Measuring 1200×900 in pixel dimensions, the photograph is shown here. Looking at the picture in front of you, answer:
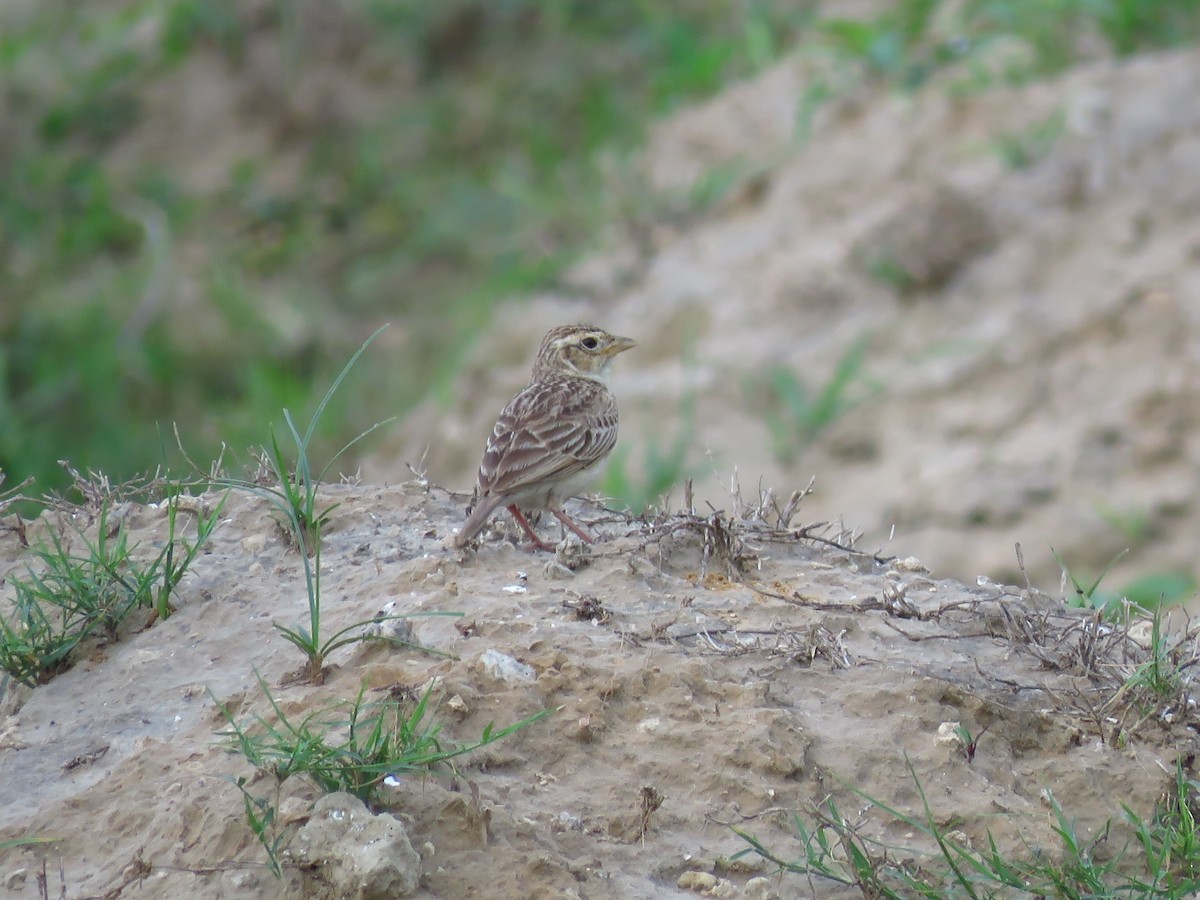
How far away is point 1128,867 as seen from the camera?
3.44 m

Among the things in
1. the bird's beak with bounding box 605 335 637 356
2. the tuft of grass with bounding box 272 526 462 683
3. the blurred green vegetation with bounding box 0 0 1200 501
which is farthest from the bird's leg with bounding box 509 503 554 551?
the blurred green vegetation with bounding box 0 0 1200 501

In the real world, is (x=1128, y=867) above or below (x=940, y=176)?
below

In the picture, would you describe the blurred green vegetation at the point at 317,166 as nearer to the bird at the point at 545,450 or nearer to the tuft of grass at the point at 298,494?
the bird at the point at 545,450

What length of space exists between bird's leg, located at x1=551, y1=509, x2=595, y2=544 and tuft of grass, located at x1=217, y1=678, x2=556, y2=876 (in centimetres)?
125

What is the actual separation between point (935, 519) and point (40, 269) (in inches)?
293

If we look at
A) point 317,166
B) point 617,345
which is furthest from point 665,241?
point 617,345

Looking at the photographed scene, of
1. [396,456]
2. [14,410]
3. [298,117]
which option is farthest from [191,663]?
[298,117]

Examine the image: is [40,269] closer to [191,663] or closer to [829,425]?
[829,425]

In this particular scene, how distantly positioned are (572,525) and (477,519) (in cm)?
34

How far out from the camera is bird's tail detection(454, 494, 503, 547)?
449 centimetres

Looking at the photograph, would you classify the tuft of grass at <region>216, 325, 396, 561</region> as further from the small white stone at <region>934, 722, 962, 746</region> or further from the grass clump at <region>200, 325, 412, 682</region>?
the small white stone at <region>934, 722, 962, 746</region>

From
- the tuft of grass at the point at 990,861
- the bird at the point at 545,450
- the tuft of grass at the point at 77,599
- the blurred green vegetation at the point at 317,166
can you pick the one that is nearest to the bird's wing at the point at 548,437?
the bird at the point at 545,450

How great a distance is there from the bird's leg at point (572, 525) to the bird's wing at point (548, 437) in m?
0.12

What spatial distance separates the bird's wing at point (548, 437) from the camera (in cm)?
493
